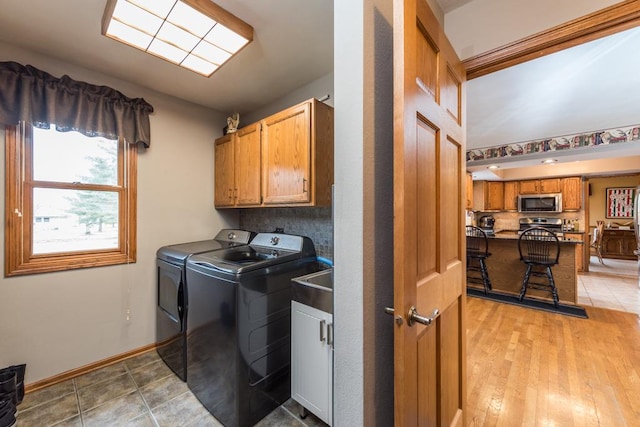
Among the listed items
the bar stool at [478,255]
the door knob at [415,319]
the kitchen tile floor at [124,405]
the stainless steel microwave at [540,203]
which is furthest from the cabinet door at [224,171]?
the stainless steel microwave at [540,203]

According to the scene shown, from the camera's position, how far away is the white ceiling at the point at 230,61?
1471mm

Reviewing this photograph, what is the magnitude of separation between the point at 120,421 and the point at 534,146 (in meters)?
5.41

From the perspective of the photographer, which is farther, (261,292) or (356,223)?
(261,292)

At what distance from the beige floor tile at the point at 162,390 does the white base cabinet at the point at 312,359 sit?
0.91 m

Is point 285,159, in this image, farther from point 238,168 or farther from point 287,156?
point 238,168

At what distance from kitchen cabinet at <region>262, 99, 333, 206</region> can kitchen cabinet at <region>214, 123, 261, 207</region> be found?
0.18 metres

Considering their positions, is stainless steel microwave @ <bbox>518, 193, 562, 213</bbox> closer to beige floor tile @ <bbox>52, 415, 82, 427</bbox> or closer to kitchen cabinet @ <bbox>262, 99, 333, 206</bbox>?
kitchen cabinet @ <bbox>262, 99, 333, 206</bbox>

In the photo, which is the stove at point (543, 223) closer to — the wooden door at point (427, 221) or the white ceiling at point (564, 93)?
the white ceiling at point (564, 93)

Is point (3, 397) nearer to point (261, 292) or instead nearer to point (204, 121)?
point (261, 292)

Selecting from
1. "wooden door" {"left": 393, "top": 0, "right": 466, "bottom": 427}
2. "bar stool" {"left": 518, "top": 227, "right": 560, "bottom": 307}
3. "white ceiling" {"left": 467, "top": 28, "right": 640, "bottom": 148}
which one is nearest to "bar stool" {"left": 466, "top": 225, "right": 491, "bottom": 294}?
"bar stool" {"left": 518, "top": 227, "right": 560, "bottom": 307}

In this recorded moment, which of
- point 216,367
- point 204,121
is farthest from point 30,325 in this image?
point 204,121

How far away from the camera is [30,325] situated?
1861 mm

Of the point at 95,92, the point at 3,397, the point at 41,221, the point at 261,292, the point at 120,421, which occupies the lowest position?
the point at 120,421

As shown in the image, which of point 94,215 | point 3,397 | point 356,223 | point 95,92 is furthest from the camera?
point 94,215
